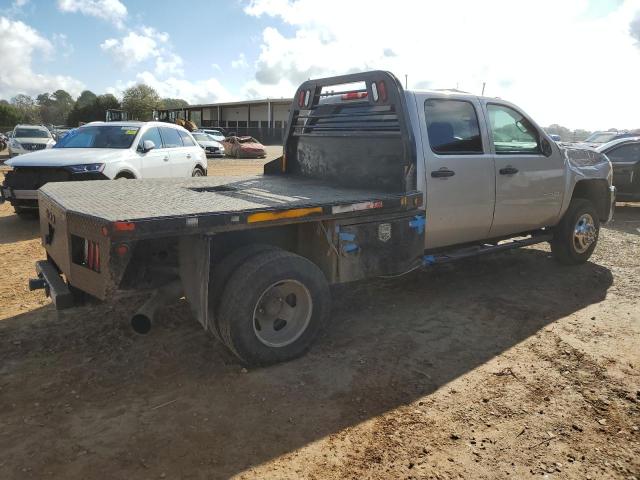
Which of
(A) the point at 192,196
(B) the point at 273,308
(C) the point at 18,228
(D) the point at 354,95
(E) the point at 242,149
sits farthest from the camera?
(E) the point at 242,149

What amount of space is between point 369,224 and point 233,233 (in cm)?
109

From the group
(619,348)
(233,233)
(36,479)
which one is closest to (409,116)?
(233,233)

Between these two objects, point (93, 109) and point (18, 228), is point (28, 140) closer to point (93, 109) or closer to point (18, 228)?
point (18, 228)

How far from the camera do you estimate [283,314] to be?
3842 millimetres

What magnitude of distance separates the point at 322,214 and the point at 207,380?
1.42 m

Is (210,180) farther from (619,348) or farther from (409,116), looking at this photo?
(619,348)

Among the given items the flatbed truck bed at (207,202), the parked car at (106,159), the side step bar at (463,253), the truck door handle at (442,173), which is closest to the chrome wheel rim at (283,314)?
the flatbed truck bed at (207,202)

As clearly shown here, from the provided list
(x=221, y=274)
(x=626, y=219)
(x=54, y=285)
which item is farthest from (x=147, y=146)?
(x=626, y=219)

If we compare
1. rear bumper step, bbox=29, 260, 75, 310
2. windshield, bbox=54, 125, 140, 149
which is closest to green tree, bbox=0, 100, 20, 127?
windshield, bbox=54, 125, 140, 149

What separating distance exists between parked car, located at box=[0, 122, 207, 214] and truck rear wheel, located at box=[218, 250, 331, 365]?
5.38 metres

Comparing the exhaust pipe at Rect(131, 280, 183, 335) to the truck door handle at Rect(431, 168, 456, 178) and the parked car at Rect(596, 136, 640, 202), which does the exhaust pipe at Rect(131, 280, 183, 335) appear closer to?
the truck door handle at Rect(431, 168, 456, 178)

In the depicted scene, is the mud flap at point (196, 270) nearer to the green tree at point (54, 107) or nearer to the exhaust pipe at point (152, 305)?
the exhaust pipe at point (152, 305)

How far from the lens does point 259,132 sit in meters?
52.5

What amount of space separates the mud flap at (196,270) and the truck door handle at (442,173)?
7.43ft
